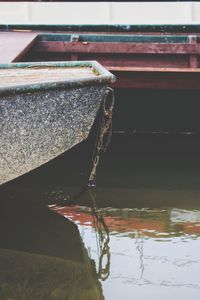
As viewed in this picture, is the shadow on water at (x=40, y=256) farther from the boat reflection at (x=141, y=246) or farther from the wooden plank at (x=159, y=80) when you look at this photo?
the wooden plank at (x=159, y=80)

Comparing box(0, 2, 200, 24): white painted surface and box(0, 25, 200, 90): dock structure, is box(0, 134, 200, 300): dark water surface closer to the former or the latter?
box(0, 25, 200, 90): dock structure

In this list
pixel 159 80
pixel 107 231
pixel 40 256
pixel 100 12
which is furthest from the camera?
pixel 100 12

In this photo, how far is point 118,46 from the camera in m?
6.95

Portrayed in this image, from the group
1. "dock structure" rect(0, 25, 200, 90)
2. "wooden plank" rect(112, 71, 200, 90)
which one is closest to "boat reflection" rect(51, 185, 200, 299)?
"wooden plank" rect(112, 71, 200, 90)

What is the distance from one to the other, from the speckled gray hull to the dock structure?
1.62 meters

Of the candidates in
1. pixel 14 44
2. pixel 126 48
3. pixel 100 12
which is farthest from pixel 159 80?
pixel 100 12

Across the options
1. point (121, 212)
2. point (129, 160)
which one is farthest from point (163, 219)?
point (129, 160)

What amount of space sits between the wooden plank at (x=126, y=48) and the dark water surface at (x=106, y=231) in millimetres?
1202

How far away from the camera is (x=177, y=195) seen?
5.68 meters

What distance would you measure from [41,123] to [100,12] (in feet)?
11.4

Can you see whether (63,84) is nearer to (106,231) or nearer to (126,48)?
(106,231)

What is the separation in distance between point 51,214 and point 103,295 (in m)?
1.47

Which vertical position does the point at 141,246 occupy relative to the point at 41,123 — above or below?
below

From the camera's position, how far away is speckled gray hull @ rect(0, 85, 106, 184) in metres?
4.49
